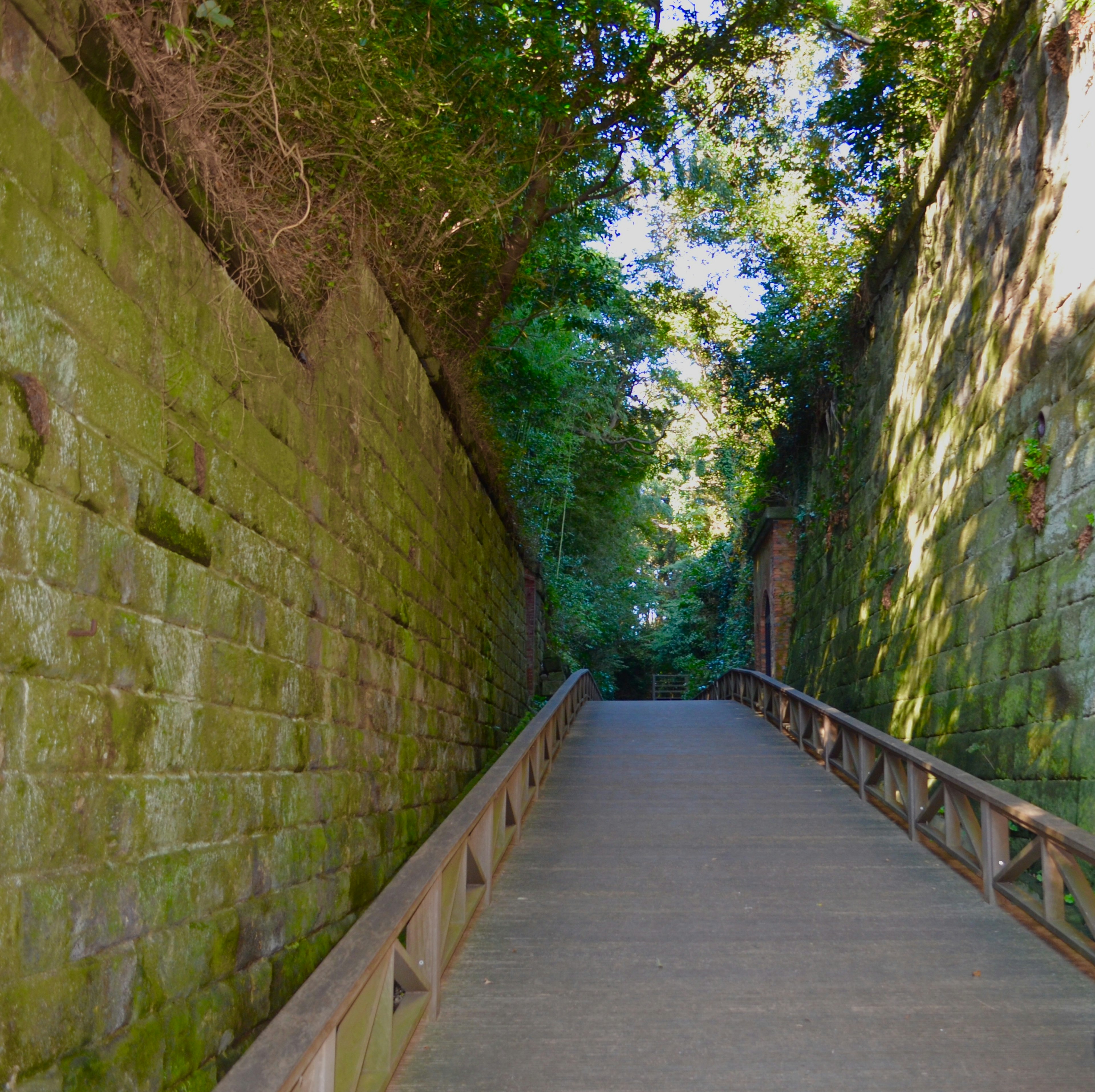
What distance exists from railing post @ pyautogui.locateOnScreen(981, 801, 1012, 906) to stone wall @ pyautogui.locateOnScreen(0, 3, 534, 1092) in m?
3.13

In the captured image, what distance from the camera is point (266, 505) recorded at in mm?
3939

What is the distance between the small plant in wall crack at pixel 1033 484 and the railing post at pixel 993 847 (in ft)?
5.54

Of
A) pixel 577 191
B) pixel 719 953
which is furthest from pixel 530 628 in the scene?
pixel 719 953

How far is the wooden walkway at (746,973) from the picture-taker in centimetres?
353

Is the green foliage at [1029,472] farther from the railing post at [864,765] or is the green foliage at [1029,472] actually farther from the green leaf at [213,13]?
the green leaf at [213,13]

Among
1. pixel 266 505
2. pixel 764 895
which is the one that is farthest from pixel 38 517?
pixel 764 895

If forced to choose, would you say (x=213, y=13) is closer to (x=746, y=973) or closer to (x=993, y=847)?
(x=746, y=973)

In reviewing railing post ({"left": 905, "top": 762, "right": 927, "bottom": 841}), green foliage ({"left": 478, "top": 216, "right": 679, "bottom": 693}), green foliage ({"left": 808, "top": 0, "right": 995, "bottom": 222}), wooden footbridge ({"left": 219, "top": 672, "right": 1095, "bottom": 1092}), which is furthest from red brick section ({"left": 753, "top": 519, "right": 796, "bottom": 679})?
railing post ({"left": 905, "top": 762, "right": 927, "bottom": 841})

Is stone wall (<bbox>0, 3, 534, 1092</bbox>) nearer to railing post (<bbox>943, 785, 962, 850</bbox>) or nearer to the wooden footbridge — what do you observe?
the wooden footbridge

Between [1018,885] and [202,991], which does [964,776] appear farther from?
[202,991]

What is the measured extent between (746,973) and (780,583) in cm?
1299

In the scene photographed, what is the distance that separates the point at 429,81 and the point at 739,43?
619 cm

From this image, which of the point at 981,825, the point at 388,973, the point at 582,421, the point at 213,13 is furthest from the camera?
the point at 582,421

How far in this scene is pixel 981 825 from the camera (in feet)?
18.5
